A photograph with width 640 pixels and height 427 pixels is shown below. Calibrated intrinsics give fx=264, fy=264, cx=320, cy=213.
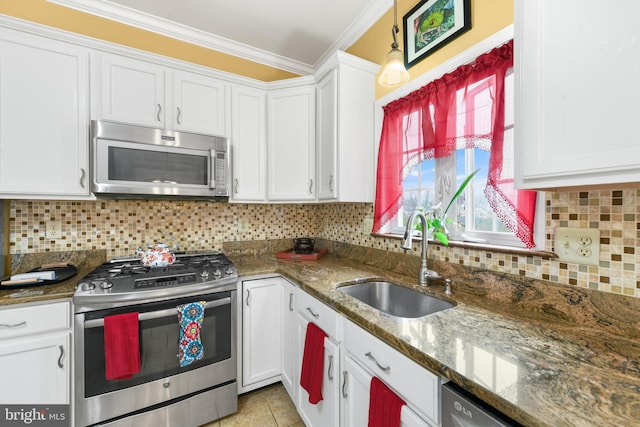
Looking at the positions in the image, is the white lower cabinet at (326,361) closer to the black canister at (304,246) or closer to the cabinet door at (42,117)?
the black canister at (304,246)

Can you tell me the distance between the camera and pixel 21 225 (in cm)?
173

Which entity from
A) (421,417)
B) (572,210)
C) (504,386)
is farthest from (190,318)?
(572,210)

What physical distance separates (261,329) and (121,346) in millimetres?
794

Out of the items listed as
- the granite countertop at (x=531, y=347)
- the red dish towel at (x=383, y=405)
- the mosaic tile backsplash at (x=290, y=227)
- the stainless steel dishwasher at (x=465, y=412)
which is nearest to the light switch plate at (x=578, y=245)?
the mosaic tile backsplash at (x=290, y=227)

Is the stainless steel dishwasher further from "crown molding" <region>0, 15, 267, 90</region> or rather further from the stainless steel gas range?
"crown molding" <region>0, 15, 267, 90</region>

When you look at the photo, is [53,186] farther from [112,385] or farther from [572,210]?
[572,210]

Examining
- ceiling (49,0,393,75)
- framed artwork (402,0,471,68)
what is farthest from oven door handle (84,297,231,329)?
ceiling (49,0,393,75)

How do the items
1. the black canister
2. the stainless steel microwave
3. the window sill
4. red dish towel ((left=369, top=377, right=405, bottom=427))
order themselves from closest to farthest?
1. red dish towel ((left=369, top=377, right=405, bottom=427))
2. the window sill
3. the stainless steel microwave
4. the black canister

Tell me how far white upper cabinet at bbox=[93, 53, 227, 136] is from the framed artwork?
1387mm

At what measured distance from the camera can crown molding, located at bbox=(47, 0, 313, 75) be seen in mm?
1910

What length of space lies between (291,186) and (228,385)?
1463 mm

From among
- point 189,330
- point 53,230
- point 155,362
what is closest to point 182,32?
point 53,230

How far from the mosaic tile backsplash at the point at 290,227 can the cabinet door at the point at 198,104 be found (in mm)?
646

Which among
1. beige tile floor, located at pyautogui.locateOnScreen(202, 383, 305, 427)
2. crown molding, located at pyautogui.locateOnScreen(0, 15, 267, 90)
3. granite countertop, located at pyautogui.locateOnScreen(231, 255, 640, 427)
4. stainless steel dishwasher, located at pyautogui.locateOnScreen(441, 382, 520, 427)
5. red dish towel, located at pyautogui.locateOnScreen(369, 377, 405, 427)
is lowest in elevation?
beige tile floor, located at pyautogui.locateOnScreen(202, 383, 305, 427)
